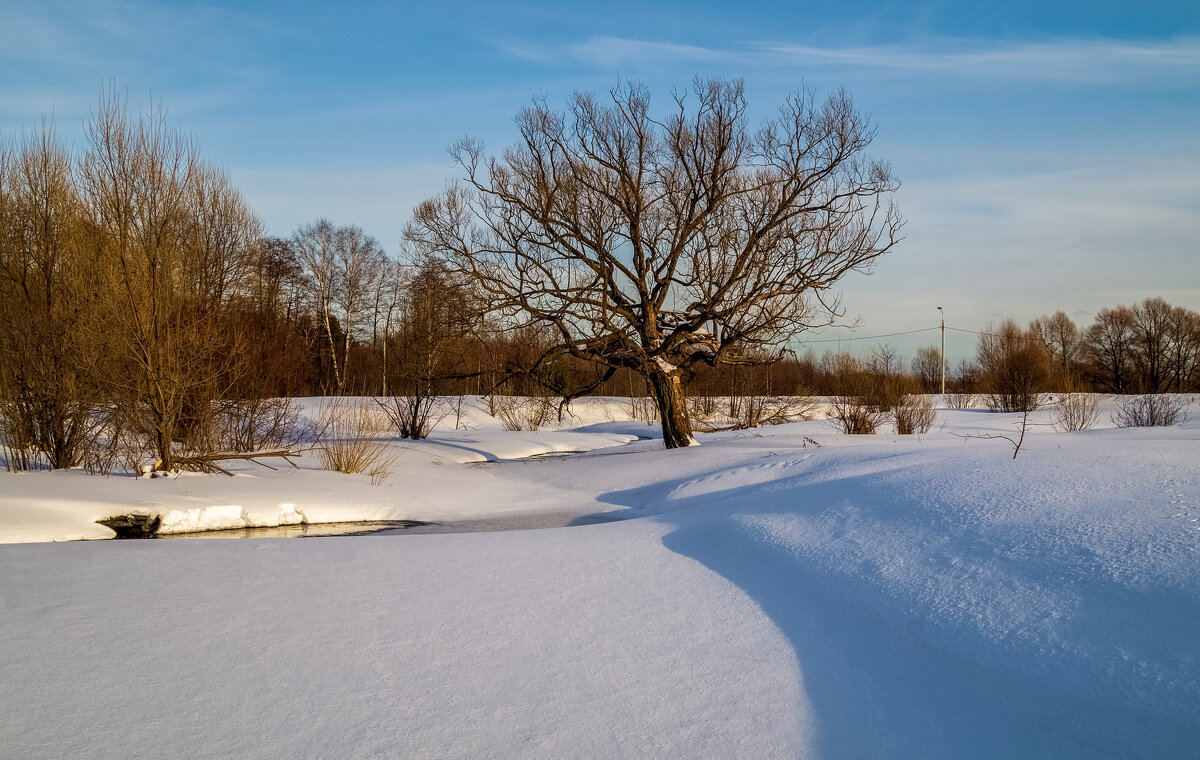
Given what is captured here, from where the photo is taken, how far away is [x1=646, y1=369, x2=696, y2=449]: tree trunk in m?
14.5

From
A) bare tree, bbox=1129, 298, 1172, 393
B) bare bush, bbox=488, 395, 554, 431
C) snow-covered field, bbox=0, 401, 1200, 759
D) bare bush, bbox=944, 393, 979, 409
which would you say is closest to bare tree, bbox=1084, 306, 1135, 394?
bare tree, bbox=1129, 298, 1172, 393

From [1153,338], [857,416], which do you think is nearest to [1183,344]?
[1153,338]

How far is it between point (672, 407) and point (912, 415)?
6.81 m

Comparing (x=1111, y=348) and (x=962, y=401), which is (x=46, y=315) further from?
Result: (x=1111, y=348)

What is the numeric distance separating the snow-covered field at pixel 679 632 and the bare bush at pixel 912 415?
444 inches

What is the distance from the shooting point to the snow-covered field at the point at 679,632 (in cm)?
297

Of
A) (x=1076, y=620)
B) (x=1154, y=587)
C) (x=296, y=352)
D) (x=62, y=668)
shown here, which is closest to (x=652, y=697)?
(x=1076, y=620)

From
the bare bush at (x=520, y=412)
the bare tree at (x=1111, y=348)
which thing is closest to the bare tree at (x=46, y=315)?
the bare bush at (x=520, y=412)

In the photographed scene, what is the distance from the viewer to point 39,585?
4.79m

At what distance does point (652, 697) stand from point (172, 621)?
105 inches

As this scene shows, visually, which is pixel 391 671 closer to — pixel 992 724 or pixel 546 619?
pixel 546 619

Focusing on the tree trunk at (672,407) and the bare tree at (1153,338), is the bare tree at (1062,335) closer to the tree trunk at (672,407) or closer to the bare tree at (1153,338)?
the bare tree at (1153,338)

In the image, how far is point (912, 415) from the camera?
59.4 ft

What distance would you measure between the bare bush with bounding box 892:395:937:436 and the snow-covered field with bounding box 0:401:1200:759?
37.0 feet
